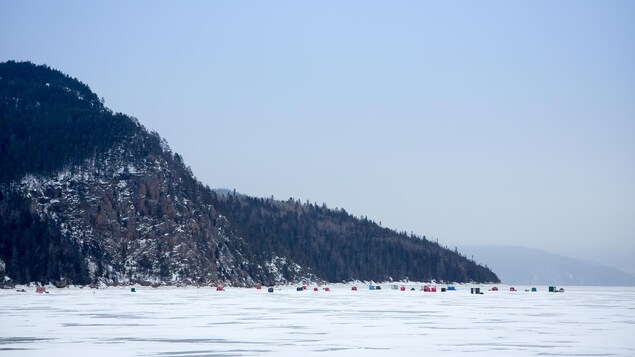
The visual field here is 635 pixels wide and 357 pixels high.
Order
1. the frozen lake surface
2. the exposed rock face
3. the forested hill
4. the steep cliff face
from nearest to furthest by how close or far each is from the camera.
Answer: the frozen lake surface < the forested hill < the steep cliff face < the exposed rock face

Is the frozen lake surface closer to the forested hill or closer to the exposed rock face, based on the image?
the forested hill

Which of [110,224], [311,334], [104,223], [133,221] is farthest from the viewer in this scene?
[133,221]

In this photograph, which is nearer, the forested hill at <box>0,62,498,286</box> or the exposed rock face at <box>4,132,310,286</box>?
the forested hill at <box>0,62,498,286</box>

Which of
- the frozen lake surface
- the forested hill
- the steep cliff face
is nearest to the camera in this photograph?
the frozen lake surface

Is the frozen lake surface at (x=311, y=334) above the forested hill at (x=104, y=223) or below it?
below

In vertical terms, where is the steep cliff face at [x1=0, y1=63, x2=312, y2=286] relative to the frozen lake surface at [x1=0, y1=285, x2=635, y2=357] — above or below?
above

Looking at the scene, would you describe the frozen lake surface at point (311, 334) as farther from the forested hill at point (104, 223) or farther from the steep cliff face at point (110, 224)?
the steep cliff face at point (110, 224)

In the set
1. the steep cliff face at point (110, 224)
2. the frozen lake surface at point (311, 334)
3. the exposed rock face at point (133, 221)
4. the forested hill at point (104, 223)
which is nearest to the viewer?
the frozen lake surface at point (311, 334)

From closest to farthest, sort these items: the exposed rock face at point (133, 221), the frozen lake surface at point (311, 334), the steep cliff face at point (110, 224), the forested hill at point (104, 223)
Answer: the frozen lake surface at point (311, 334), the forested hill at point (104, 223), the steep cliff face at point (110, 224), the exposed rock face at point (133, 221)

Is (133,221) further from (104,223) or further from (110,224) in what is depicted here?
(104,223)

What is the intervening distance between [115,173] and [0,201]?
23676mm

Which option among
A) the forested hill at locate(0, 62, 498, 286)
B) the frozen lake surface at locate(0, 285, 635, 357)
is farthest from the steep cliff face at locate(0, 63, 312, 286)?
the frozen lake surface at locate(0, 285, 635, 357)

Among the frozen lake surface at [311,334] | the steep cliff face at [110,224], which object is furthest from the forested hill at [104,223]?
the frozen lake surface at [311,334]

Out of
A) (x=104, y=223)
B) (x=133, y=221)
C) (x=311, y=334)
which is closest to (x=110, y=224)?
(x=104, y=223)
